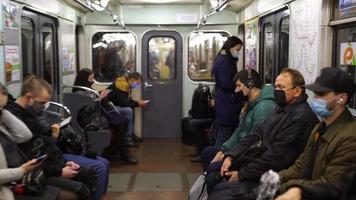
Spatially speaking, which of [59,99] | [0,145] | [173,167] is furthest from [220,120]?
[0,145]

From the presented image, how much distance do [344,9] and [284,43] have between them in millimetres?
1572

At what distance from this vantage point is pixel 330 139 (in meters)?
2.48

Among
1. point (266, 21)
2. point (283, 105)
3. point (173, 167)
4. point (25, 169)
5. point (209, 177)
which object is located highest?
point (266, 21)

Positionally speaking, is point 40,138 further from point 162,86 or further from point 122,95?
point 162,86

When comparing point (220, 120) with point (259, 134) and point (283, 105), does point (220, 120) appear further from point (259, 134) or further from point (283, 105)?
point (283, 105)

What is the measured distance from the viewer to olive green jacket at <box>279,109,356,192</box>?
2.38 metres

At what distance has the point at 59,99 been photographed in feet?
19.5

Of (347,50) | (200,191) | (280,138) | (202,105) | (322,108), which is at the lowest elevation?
(200,191)

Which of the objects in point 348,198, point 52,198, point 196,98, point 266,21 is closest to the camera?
point 348,198

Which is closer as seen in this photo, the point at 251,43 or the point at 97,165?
the point at 97,165

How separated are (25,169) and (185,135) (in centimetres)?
480

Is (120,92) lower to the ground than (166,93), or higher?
higher

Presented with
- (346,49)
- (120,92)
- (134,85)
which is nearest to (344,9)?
(346,49)

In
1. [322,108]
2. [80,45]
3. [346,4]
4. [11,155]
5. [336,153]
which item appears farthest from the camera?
[80,45]
